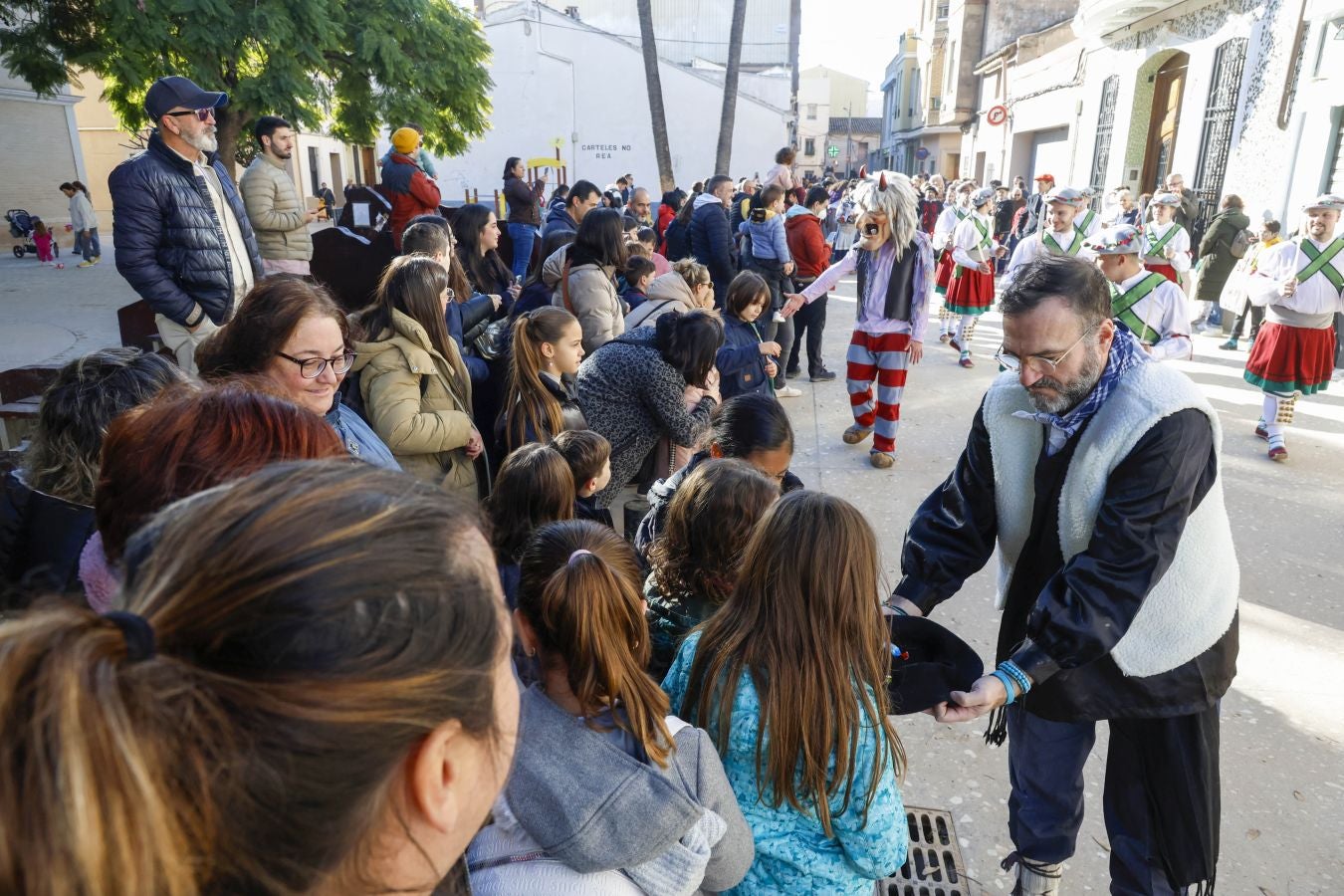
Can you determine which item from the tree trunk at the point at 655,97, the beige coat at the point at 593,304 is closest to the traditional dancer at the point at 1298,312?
the beige coat at the point at 593,304

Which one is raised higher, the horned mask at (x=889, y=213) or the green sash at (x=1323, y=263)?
the horned mask at (x=889, y=213)

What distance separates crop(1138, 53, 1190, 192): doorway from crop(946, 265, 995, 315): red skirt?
6.21 metres

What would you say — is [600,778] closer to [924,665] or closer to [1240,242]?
[924,665]

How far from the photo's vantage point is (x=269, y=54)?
9.88 metres

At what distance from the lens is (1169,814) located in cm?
193

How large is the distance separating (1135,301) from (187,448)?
4698 millimetres

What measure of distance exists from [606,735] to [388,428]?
193 cm

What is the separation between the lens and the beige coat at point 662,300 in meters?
4.55

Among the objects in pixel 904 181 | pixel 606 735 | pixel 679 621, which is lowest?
pixel 679 621

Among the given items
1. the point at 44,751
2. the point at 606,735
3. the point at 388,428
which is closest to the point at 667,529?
the point at 606,735

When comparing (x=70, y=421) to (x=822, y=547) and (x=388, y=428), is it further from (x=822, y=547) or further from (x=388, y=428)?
(x=822, y=547)

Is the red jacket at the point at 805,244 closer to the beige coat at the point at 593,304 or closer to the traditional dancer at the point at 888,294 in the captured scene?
the traditional dancer at the point at 888,294

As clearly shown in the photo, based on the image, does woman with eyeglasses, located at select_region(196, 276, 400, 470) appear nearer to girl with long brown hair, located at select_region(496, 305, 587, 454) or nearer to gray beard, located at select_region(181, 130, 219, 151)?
girl with long brown hair, located at select_region(496, 305, 587, 454)

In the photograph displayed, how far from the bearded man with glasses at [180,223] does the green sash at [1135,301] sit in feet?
14.9
